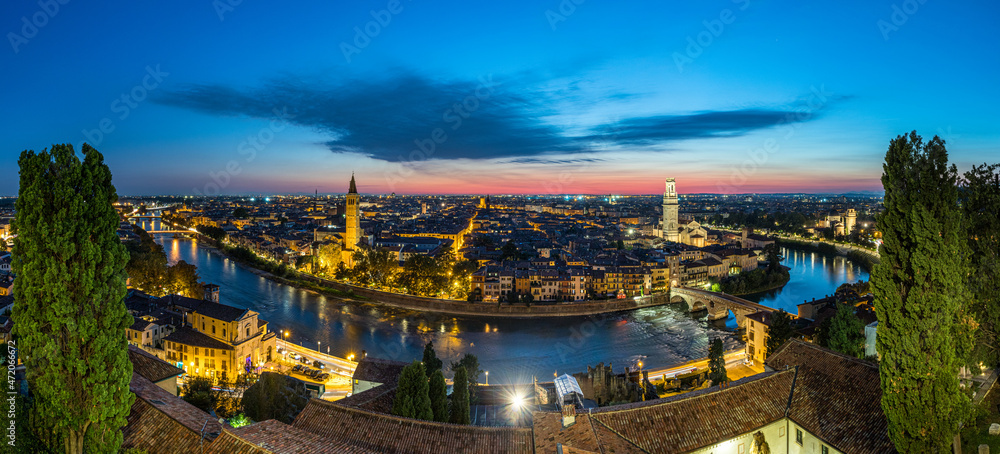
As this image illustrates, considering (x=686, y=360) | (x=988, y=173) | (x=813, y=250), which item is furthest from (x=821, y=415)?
(x=813, y=250)

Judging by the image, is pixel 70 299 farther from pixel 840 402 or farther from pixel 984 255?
pixel 984 255

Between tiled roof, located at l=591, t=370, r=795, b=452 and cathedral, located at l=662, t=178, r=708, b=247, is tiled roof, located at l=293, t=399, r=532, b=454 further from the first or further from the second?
cathedral, located at l=662, t=178, r=708, b=247

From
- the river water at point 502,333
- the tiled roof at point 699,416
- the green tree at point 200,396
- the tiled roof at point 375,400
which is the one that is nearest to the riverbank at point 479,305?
the river water at point 502,333

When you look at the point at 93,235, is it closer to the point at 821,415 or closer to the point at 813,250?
the point at 821,415

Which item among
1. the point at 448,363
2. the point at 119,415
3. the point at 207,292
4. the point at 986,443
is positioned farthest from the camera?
the point at 207,292

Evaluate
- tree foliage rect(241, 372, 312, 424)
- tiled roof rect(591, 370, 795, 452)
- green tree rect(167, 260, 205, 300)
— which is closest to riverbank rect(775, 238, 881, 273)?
tiled roof rect(591, 370, 795, 452)

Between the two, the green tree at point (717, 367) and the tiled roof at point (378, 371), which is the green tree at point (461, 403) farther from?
the green tree at point (717, 367)
